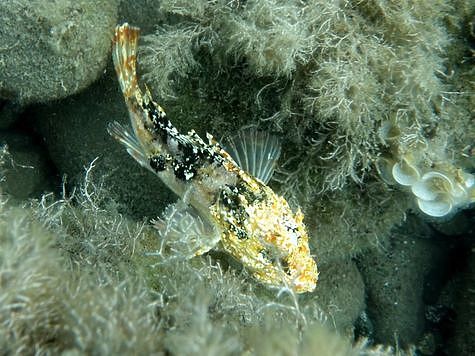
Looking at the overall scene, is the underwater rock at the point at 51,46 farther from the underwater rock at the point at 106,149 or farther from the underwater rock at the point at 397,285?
the underwater rock at the point at 397,285

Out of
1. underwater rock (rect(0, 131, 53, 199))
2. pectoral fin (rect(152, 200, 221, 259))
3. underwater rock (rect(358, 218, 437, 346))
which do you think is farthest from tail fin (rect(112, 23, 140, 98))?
underwater rock (rect(358, 218, 437, 346))

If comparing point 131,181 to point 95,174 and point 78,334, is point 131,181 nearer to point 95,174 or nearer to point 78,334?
point 95,174

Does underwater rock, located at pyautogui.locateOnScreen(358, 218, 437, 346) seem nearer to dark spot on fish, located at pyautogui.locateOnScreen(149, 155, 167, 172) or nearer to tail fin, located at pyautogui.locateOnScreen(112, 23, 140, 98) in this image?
dark spot on fish, located at pyautogui.locateOnScreen(149, 155, 167, 172)

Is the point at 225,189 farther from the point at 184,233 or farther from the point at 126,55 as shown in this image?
the point at 126,55

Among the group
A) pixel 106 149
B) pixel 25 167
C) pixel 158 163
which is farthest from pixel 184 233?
pixel 25 167

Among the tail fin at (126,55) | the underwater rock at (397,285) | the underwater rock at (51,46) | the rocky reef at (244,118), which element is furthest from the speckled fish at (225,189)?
the underwater rock at (397,285)

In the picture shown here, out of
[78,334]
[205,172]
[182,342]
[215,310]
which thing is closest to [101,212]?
[205,172]
